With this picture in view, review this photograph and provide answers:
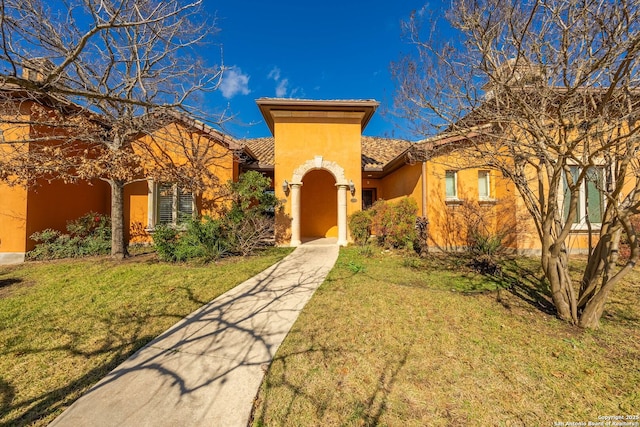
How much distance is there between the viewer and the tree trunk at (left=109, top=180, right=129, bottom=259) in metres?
8.91

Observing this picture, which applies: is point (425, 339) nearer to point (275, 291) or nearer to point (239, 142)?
point (275, 291)

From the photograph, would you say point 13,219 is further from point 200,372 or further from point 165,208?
point 200,372

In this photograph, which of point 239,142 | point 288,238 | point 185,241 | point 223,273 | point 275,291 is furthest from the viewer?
point 288,238

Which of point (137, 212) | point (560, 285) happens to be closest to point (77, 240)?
point (137, 212)

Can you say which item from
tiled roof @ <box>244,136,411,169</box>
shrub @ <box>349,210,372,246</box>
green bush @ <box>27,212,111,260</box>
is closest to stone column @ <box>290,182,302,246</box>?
tiled roof @ <box>244,136,411,169</box>

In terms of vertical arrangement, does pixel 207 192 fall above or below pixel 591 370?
above

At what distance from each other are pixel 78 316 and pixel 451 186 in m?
11.7

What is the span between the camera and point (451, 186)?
410 inches

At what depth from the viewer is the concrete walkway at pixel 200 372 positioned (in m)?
2.58

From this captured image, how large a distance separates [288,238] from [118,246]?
6176 millimetres

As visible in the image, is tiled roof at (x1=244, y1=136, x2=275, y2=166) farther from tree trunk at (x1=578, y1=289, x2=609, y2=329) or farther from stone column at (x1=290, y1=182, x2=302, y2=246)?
tree trunk at (x1=578, y1=289, x2=609, y2=329)

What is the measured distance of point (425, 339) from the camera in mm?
3861

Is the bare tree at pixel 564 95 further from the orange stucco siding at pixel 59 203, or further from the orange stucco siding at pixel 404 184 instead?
the orange stucco siding at pixel 59 203

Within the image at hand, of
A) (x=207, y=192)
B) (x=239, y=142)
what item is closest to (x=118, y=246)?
(x=207, y=192)
